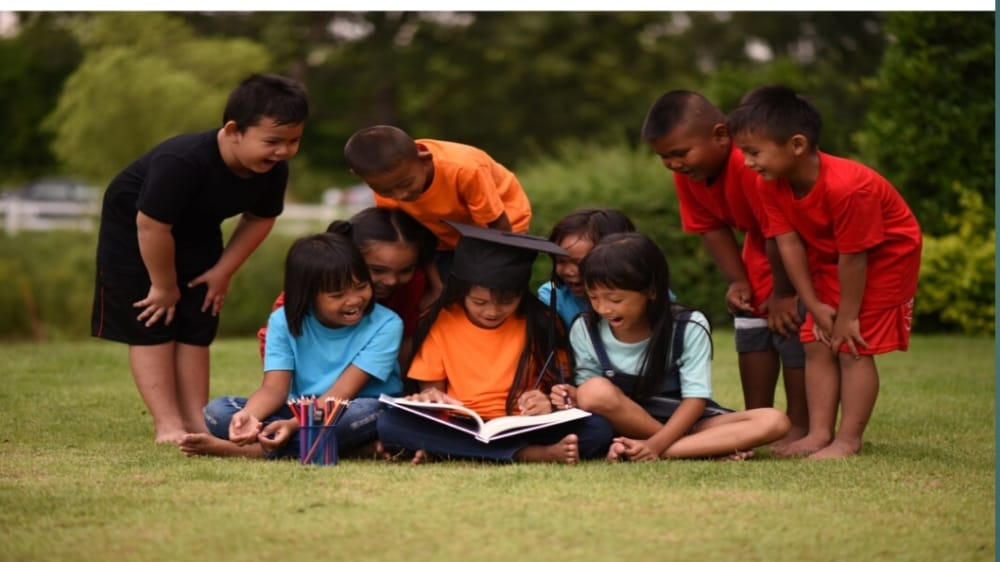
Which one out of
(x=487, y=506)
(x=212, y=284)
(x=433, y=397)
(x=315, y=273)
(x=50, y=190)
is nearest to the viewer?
(x=487, y=506)

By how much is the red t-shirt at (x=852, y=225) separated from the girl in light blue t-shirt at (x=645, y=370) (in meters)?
0.52

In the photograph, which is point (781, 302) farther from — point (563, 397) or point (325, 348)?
point (325, 348)

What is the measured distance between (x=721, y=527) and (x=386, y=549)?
0.95 meters

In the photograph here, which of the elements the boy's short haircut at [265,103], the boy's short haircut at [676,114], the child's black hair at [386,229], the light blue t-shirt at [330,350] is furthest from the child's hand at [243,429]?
the boy's short haircut at [676,114]

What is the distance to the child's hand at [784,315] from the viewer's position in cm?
550

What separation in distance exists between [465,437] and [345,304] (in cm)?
70

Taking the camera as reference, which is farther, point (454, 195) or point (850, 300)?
point (454, 195)

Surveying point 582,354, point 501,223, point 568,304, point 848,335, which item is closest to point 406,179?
point 501,223

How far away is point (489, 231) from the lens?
5.25 meters

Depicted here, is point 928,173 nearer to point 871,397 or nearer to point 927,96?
point 927,96

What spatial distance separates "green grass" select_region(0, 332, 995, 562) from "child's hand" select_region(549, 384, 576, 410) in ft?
1.24

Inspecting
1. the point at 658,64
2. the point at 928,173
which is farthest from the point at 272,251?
the point at 658,64

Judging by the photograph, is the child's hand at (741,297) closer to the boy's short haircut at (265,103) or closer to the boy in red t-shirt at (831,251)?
the boy in red t-shirt at (831,251)

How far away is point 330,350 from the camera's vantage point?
5242 mm
